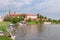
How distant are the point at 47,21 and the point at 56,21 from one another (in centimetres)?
847

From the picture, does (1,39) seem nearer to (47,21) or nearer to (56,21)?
(47,21)

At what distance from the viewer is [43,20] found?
358 ft

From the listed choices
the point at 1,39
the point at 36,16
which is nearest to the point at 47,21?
the point at 36,16

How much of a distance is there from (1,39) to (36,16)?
102 metres

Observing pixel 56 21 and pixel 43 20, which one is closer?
pixel 43 20

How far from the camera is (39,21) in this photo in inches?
4158

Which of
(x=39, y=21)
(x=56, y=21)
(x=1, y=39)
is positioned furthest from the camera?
(x=56, y=21)

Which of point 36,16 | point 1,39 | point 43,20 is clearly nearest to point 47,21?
point 43,20

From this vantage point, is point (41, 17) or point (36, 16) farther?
point (36, 16)

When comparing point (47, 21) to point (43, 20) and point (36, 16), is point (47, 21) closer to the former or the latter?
point (43, 20)

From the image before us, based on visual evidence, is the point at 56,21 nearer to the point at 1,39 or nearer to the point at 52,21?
the point at 52,21

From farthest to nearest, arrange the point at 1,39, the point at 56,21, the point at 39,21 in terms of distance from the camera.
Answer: the point at 56,21, the point at 39,21, the point at 1,39

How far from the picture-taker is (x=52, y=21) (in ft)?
368

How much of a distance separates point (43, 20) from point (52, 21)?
19.5 ft
